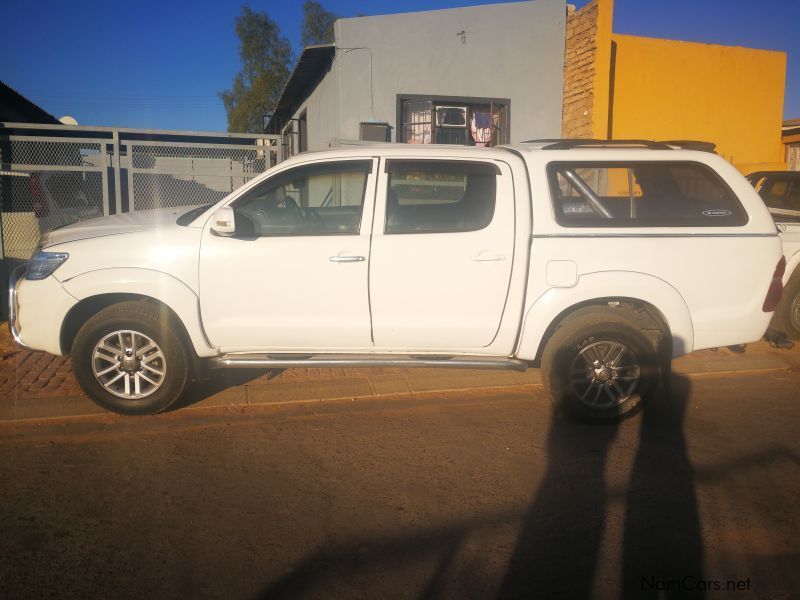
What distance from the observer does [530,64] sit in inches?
502

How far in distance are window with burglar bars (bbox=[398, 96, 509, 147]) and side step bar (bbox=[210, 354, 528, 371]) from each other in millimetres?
8233

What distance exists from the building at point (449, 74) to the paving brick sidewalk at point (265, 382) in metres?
6.52

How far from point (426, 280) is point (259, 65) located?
1462 inches

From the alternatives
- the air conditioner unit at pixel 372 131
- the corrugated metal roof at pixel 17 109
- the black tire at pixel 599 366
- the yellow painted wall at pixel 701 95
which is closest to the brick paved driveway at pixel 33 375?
the black tire at pixel 599 366

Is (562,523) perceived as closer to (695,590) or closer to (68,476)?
(695,590)

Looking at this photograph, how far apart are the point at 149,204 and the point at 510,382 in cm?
603

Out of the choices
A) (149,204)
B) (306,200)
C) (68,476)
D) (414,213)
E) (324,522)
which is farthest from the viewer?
(149,204)

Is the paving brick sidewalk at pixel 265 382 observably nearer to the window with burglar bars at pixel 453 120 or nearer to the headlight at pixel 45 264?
the headlight at pixel 45 264

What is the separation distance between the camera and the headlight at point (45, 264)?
4.72 metres

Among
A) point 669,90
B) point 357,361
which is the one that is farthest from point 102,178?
point 669,90

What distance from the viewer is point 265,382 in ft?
19.2

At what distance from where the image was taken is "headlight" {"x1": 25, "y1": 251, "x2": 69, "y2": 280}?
4723 mm

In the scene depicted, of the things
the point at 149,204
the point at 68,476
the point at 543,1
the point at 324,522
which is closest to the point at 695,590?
the point at 324,522

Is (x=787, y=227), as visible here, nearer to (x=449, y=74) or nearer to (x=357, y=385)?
(x=357, y=385)
